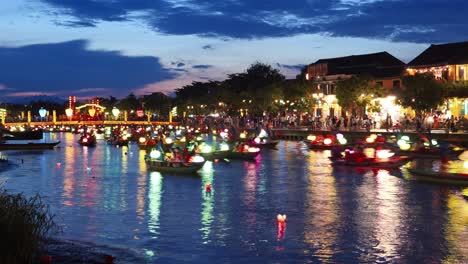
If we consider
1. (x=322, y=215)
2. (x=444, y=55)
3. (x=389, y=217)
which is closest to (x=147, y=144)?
(x=444, y=55)

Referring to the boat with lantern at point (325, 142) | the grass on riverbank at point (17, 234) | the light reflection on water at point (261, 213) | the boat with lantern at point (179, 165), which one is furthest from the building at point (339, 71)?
the grass on riverbank at point (17, 234)

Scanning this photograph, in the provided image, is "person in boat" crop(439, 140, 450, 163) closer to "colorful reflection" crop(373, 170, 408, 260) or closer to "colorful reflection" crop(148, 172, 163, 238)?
"colorful reflection" crop(373, 170, 408, 260)

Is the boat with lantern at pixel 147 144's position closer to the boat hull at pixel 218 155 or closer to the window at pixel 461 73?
the boat hull at pixel 218 155

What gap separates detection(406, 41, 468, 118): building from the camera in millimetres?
76562

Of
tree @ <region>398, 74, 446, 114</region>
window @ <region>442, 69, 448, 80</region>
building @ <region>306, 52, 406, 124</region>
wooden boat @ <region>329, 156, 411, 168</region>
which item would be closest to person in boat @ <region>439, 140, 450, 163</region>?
wooden boat @ <region>329, 156, 411, 168</region>

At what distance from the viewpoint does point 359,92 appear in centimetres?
8694

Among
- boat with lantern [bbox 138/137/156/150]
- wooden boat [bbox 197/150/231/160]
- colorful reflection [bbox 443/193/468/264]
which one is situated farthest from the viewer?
boat with lantern [bbox 138/137/156/150]

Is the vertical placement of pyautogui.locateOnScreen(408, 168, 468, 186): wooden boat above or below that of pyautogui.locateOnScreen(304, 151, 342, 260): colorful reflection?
above

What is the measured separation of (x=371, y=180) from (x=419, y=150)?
46.8 ft

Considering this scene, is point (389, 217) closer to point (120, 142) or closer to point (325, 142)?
point (325, 142)

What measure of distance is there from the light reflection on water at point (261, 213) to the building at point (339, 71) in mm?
51862

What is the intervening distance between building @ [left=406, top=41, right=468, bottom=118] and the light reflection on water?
33.6 m

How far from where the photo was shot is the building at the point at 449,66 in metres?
76.6

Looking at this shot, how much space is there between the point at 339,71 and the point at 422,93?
36656mm
